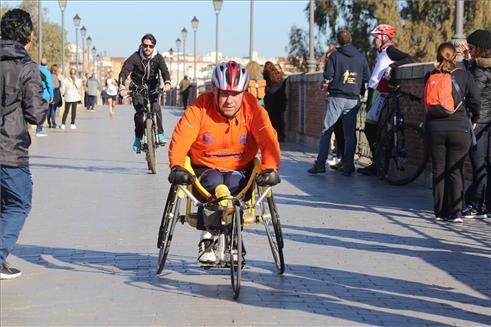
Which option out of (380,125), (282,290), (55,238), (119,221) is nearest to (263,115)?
(282,290)

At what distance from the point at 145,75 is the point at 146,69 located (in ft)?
0.29

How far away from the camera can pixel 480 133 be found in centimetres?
1125

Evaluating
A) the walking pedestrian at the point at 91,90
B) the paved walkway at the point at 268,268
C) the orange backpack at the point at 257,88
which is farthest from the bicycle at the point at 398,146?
the walking pedestrian at the point at 91,90

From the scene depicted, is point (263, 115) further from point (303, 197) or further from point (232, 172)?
point (303, 197)

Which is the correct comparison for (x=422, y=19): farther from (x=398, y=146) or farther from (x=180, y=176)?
(x=180, y=176)

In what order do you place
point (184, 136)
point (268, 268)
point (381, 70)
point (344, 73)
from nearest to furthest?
point (184, 136)
point (268, 268)
point (381, 70)
point (344, 73)

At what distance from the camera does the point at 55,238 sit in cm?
954

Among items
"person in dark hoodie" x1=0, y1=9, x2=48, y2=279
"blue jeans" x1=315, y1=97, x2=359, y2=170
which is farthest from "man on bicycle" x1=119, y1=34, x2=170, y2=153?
"person in dark hoodie" x1=0, y1=9, x2=48, y2=279

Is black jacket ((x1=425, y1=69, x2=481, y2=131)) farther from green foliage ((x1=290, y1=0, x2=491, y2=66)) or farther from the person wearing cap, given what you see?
green foliage ((x1=290, y1=0, x2=491, y2=66))

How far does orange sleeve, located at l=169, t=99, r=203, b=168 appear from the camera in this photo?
7.26 meters

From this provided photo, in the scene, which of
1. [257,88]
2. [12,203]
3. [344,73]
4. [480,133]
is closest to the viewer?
[12,203]

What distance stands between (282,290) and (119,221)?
3.71 m

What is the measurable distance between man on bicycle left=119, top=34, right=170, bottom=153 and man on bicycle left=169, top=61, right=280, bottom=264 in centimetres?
767

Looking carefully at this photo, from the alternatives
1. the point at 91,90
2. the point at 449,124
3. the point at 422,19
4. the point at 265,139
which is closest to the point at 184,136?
the point at 265,139
